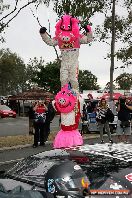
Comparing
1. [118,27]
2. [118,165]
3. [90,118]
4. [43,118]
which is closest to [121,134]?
[43,118]

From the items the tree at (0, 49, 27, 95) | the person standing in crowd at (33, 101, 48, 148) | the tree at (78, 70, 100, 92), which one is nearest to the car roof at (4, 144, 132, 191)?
the person standing in crowd at (33, 101, 48, 148)

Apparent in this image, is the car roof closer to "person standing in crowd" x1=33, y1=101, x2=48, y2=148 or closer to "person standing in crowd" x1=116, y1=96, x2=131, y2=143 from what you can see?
"person standing in crowd" x1=33, y1=101, x2=48, y2=148

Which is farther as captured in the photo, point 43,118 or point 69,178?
point 43,118

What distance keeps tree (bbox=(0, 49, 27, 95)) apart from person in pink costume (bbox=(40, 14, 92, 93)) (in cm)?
5558

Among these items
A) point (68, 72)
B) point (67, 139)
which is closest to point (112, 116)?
point (68, 72)

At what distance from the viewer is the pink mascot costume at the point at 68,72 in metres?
11.4

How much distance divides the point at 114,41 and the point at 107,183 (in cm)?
1878

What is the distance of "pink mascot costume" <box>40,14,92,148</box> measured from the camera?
37.3 feet

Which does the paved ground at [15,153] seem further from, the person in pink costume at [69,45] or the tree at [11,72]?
the tree at [11,72]

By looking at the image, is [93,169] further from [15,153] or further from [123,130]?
[123,130]

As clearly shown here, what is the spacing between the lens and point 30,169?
16.2ft

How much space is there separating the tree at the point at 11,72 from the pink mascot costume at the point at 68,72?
55581 millimetres

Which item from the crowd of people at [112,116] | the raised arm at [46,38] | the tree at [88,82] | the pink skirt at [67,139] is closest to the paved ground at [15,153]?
the pink skirt at [67,139]

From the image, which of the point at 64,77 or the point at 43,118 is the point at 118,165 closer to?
the point at 64,77
